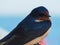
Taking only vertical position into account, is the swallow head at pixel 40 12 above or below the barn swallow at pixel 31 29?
above

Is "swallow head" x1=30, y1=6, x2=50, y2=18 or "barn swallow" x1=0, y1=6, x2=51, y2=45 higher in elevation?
"swallow head" x1=30, y1=6, x2=50, y2=18
